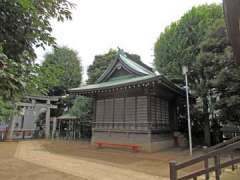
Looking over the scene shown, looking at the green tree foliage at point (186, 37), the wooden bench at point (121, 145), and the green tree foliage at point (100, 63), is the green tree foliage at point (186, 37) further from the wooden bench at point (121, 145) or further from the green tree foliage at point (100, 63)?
the green tree foliage at point (100, 63)

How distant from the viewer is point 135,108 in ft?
36.1

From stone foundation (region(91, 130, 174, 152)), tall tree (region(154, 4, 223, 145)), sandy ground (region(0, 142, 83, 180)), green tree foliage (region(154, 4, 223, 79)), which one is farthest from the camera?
green tree foliage (region(154, 4, 223, 79))

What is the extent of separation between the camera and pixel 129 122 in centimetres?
1107

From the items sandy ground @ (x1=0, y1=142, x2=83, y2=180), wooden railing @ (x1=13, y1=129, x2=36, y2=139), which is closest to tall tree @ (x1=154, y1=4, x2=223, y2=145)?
sandy ground @ (x1=0, y1=142, x2=83, y2=180)

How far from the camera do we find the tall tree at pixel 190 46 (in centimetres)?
1136

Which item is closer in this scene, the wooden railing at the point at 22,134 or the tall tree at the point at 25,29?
the tall tree at the point at 25,29

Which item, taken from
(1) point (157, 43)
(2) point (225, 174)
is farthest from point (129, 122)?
(1) point (157, 43)

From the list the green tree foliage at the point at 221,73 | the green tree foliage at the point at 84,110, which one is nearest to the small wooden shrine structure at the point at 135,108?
the green tree foliage at the point at 221,73

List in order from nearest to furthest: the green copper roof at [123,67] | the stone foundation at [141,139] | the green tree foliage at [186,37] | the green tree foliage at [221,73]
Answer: the green tree foliage at [221,73]
the stone foundation at [141,139]
the green tree foliage at [186,37]
the green copper roof at [123,67]

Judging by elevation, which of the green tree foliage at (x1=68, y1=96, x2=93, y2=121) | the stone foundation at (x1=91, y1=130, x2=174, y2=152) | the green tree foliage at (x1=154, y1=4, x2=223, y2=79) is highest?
the green tree foliage at (x1=154, y1=4, x2=223, y2=79)

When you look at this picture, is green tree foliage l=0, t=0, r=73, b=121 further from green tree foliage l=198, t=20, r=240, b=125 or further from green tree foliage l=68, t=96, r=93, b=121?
green tree foliage l=68, t=96, r=93, b=121

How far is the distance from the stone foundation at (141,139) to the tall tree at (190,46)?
2.58m

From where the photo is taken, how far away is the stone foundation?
10.1 meters

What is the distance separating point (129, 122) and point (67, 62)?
17265 mm
